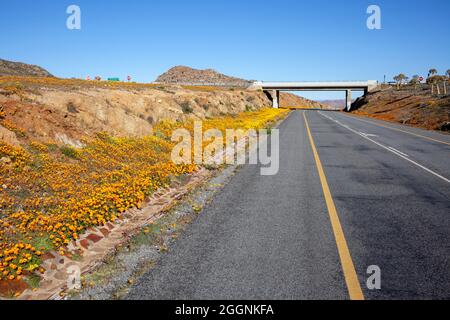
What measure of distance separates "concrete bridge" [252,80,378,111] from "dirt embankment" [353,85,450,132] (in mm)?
4607

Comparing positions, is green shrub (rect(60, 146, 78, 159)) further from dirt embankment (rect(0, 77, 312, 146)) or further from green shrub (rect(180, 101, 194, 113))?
green shrub (rect(180, 101, 194, 113))

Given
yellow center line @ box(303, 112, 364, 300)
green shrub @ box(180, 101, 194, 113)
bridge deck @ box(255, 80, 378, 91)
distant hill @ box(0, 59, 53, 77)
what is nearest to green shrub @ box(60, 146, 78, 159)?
yellow center line @ box(303, 112, 364, 300)

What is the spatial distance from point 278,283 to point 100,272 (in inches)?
105

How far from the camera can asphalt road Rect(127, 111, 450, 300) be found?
15.7ft

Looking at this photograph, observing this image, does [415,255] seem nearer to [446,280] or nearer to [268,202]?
[446,280]

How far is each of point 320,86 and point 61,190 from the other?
257 ft

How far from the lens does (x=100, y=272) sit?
5312mm

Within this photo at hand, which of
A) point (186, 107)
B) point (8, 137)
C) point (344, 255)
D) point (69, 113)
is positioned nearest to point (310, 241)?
point (344, 255)

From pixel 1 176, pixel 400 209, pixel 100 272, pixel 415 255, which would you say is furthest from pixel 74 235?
pixel 400 209

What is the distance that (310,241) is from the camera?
6.30 metres

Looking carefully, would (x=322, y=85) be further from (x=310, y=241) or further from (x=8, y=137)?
(x=310, y=241)

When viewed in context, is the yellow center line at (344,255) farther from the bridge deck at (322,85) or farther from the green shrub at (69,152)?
the bridge deck at (322,85)

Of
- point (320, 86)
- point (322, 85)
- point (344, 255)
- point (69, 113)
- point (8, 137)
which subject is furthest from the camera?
point (320, 86)
